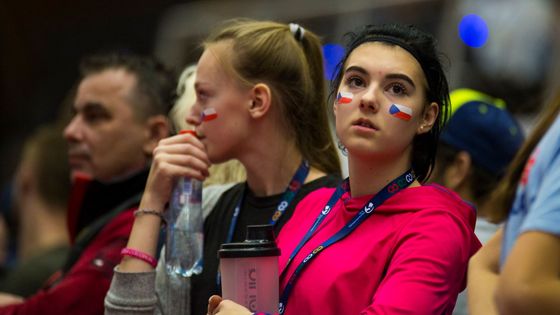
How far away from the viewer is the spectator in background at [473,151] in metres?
3.56

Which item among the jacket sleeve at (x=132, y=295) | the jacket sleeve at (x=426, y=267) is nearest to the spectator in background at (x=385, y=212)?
the jacket sleeve at (x=426, y=267)

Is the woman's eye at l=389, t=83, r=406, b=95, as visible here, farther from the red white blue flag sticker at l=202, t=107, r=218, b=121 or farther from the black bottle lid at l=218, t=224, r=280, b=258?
the red white blue flag sticker at l=202, t=107, r=218, b=121

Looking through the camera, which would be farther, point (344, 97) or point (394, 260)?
Result: point (344, 97)

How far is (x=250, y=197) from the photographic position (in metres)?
3.01

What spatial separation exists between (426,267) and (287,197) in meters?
A: 0.83

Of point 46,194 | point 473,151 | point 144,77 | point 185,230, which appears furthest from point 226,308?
point 46,194

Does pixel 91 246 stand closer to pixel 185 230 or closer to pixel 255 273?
pixel 185 230

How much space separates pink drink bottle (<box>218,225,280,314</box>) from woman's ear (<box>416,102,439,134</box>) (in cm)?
A: 44

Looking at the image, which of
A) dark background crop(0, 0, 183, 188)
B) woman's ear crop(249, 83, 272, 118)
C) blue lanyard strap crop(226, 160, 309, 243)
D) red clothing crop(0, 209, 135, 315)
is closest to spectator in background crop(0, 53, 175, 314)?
red clothing crop(0, 209, 135, 315)

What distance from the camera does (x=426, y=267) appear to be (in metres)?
2.11

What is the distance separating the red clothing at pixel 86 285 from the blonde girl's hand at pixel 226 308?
1.15 m

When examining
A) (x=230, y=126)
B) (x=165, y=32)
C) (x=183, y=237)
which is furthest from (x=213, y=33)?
(x=165, y=32)

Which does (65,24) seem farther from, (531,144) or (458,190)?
(531,144)

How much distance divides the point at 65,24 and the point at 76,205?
5.94 m
